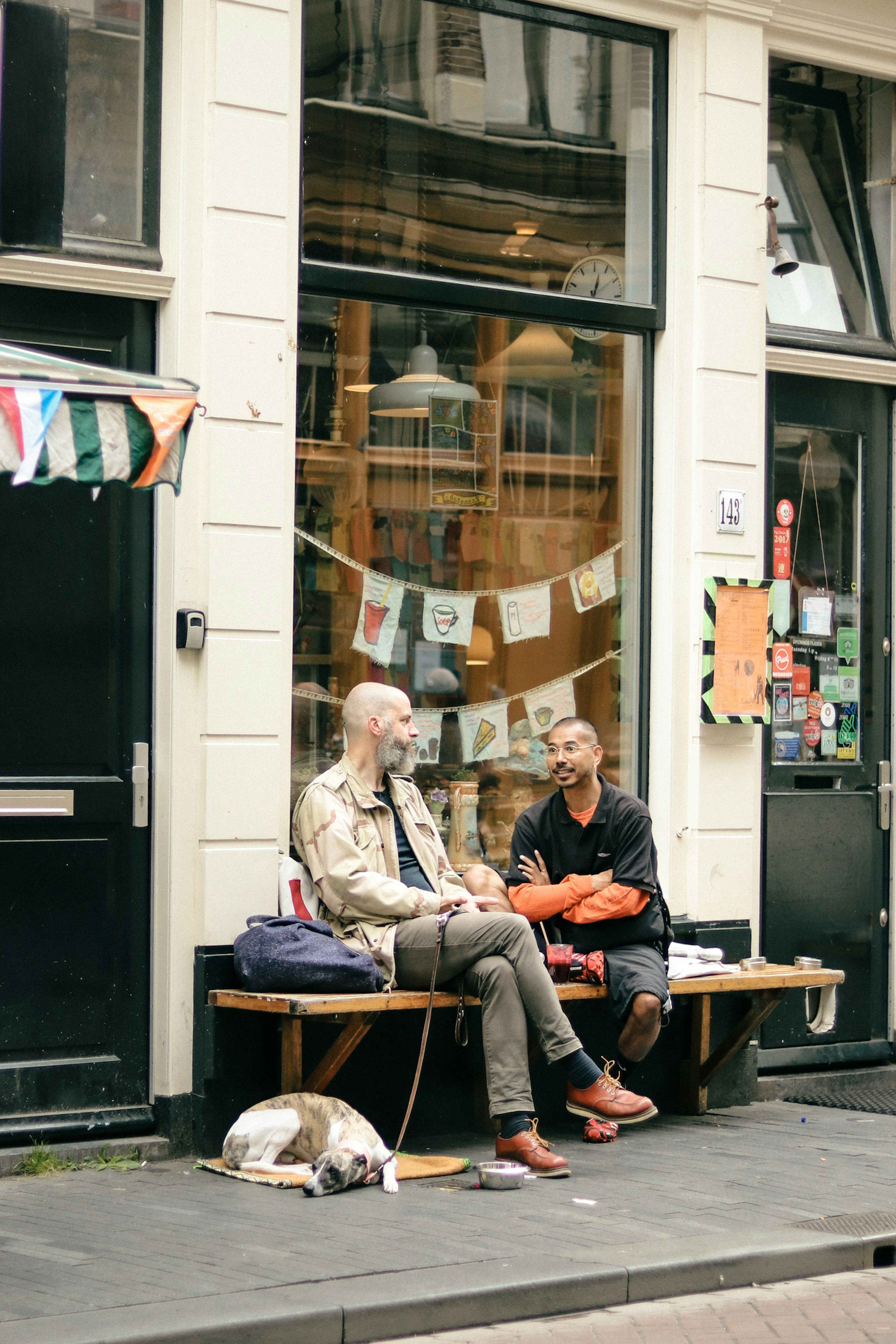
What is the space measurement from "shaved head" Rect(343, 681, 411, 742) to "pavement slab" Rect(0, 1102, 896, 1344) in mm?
1624

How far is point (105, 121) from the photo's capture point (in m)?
6.57

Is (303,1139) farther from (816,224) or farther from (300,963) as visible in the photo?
(816,224)

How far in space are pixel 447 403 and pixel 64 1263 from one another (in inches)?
157

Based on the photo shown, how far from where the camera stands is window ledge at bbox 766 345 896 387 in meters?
8.27

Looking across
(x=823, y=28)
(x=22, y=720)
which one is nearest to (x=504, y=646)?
(x=22, y=720)

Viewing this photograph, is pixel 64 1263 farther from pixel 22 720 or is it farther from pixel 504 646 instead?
pixel 504 646

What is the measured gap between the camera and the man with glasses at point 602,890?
6.82 m

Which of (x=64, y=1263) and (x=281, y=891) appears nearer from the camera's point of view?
(x=64, y=1263)

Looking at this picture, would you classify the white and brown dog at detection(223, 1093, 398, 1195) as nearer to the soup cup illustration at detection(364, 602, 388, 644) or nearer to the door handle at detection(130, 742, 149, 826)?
the door handle at detection(130, 742, 149, 826)

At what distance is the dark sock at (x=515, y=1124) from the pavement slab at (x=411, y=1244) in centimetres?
20

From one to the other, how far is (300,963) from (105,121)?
10.5 ft

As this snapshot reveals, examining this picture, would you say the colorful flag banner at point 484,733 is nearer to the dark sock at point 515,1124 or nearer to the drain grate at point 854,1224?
the dark sock at point 515,1124

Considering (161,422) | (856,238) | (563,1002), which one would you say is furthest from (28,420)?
(856,238)

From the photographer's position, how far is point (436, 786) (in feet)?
24.4
